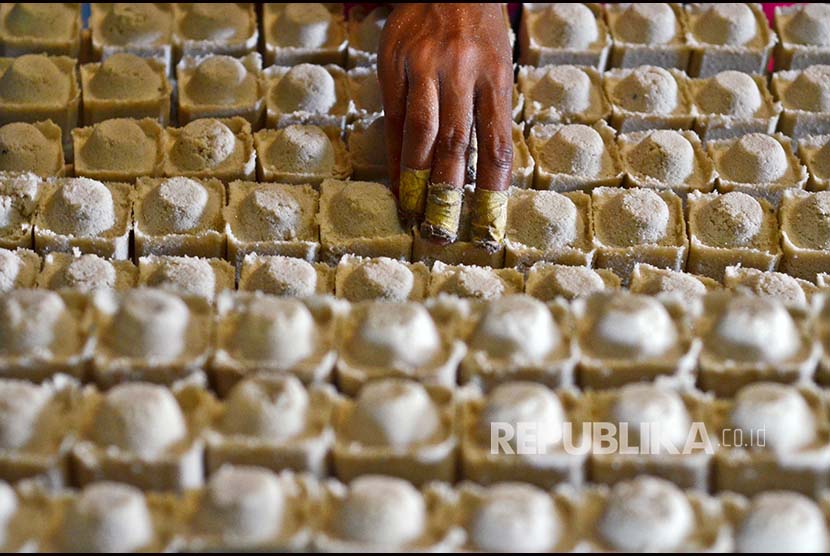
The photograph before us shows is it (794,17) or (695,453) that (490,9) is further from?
(695,453)

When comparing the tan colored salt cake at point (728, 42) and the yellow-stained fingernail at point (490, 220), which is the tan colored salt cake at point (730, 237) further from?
the tan colored salt cake at point (728, 42)

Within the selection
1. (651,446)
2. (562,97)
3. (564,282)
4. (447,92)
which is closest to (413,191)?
(447,92)

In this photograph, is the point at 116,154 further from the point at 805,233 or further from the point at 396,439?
the point at 805,233

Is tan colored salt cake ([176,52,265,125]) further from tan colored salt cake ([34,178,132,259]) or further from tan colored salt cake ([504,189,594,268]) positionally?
tan colored salt cake ([504,189,594,268])

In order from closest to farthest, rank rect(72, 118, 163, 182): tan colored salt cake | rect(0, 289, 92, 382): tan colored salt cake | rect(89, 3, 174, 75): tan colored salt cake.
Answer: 1. rect(0, 289, 92, 382): tan colored salt cake
2. rect(72, 118, 163, 182): tan colored salt cake
3. rect(89, 3, 174, 75): tan colored salt cake

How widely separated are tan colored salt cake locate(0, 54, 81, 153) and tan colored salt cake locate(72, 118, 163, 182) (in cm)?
12

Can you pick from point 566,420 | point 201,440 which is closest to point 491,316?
point 566,420

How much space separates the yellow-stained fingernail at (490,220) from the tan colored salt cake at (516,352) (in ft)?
1.34

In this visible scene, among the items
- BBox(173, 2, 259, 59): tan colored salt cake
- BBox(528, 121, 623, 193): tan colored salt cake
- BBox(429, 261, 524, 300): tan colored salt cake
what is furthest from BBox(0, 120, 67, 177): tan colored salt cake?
BBox(528, 121, 623, 193): tan colored salt cake

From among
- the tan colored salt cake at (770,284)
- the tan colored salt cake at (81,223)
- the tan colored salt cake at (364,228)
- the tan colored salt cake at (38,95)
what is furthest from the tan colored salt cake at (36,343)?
the tan colored salt cake at (770,284)

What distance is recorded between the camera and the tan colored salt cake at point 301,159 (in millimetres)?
1904

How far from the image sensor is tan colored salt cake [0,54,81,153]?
6.64 ft

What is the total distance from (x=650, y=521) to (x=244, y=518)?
396 millimetres

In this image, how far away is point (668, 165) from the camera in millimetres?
1927
